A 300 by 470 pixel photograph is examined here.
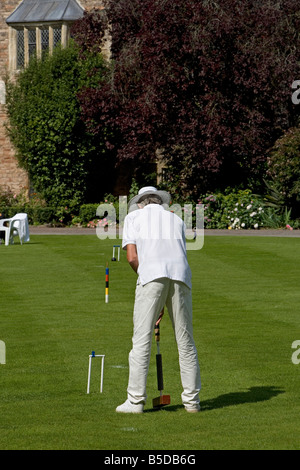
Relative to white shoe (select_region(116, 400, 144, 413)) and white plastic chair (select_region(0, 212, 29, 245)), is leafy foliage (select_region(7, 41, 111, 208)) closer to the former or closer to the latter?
white plastic chair (select_region(0, 212, 29, 245))

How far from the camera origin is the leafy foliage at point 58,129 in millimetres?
32531

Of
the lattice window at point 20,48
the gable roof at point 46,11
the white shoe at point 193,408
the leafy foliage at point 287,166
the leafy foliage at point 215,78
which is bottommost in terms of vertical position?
the white shoe at point 193,408

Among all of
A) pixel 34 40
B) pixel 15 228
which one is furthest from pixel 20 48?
pixel 15 228

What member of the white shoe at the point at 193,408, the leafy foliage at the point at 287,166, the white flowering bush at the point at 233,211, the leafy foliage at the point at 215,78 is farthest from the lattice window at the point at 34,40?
the white shoe at the point at 193,408

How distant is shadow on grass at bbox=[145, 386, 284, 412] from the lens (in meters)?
7.47

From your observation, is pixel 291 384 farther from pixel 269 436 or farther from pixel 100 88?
pixel 100 88

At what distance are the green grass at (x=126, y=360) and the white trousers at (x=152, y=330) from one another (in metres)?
0.23

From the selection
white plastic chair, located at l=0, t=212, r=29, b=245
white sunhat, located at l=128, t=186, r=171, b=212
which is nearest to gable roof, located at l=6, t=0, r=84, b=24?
white plastic chair, located at l=0, t=212, r=29, b=245

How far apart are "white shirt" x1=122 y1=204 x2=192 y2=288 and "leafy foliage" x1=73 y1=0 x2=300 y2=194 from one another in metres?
21.6

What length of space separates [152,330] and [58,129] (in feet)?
85.3

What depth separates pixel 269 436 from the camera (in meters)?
6.34

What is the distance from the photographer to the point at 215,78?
29.2 meters

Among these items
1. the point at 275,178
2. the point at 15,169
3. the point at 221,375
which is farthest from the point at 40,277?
the point at 15,169

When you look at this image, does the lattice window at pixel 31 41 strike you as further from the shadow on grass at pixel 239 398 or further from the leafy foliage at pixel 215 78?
the shadow on grass at pixel 239 398
